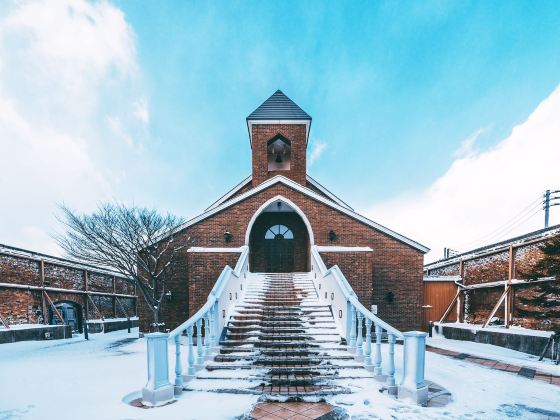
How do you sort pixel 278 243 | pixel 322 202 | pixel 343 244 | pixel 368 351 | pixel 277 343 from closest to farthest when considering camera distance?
1. pixel 368 351
2. pixel 277 343
3. pixel 343 244
4. pixel 322 202
5. pixel 278 243

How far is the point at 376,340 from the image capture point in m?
5.00

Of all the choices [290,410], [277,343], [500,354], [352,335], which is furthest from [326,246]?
[290,410]

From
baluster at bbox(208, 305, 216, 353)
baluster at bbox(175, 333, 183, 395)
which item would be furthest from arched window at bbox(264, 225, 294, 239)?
baluster at bbox(175, 333, 183, 395)

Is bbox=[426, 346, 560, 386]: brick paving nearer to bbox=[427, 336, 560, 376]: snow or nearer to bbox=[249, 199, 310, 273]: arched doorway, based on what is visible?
bbox=[427, 336, 560, 376]: snow

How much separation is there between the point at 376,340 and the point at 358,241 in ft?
19.2

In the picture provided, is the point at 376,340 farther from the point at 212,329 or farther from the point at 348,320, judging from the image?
the point at 212,329

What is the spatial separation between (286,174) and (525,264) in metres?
9.91

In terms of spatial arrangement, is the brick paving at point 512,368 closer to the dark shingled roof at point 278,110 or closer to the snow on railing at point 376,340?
the snow on railing at point 376,340

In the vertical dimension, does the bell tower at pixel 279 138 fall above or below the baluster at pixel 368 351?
above

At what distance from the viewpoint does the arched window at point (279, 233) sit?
40.9 ft

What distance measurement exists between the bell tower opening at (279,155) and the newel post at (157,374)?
11.3 meters

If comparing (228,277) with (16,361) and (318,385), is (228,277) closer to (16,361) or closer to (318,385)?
(318,385)

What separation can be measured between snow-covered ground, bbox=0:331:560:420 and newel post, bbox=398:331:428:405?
0.50 ft

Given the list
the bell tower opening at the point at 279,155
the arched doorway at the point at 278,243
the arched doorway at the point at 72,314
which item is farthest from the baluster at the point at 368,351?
the arched doorway at the point at 72,314
